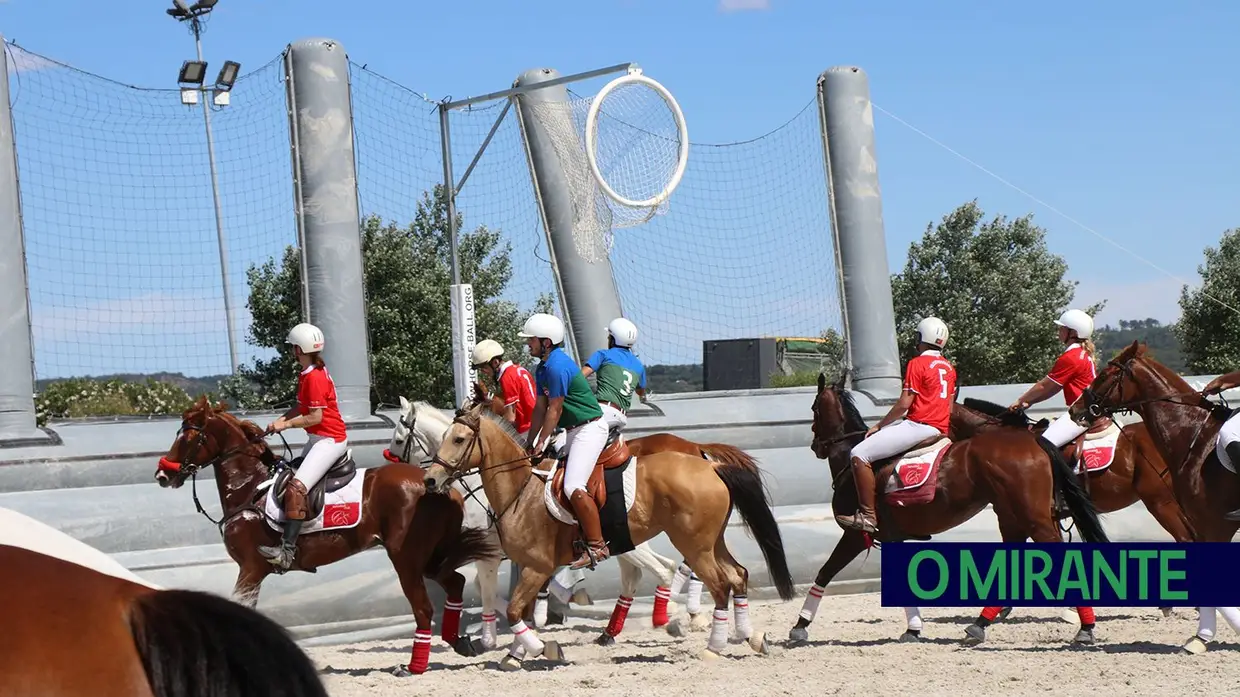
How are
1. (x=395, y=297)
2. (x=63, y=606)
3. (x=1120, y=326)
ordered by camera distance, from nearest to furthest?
(x=63, y=606)
(x=395, y=297)
(x=1120, y=326)

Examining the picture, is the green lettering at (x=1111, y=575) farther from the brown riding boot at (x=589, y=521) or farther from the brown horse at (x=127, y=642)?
the brown horse at (x=127, y=642)

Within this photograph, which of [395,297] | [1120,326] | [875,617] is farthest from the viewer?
[1120,326]

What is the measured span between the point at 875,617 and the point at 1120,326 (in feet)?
138

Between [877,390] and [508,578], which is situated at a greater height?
[877,390]

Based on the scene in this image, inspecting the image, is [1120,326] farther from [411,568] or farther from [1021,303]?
[411,568]

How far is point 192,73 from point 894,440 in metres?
6.36

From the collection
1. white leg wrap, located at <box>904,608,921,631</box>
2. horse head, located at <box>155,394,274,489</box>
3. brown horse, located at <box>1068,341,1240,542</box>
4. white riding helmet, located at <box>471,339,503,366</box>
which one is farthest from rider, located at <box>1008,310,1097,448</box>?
horse head, located at <box>155,394,274,489</box>

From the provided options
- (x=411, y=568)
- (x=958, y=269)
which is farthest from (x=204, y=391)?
(x=958, y=269)

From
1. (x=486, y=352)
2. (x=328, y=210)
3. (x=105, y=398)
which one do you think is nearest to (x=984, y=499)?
(x=486, y=352)

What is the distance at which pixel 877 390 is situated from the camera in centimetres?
1375

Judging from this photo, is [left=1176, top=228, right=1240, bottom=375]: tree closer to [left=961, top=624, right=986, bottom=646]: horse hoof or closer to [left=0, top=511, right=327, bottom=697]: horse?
[left=961, top=624, right=986, bottom=646]: horse hoof

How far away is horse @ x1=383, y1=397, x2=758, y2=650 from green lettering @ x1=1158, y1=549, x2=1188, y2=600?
10.5 ft

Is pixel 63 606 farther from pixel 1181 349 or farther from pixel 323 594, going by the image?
pixel 1181 349

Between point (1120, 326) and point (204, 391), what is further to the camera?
point (1120, 326)
